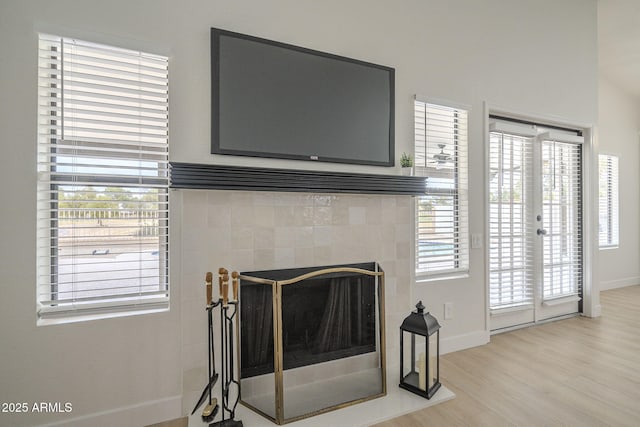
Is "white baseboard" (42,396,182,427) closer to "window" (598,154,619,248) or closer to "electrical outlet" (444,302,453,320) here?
"electrical outlet" (444,302,453,320)

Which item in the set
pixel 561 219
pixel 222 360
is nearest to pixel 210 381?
pixel 222 360

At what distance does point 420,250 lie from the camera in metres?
2.71

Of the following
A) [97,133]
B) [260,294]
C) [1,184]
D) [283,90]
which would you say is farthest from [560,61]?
[1,184]

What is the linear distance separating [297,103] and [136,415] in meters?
2.16

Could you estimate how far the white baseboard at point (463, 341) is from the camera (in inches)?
109

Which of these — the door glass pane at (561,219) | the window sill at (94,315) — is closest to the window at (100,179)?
Answer: the window sill at (94,315)

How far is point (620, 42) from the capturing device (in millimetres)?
4172

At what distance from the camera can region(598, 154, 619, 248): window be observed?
4949 millimetres

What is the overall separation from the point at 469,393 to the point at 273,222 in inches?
69.2

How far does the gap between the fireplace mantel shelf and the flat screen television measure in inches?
7.2

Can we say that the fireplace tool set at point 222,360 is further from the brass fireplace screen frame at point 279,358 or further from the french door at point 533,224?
the french door at point 533,224

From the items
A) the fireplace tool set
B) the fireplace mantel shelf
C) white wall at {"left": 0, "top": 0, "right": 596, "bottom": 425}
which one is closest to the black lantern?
white wall at {"left": 0, "top": 0, "right": 596, "bottom": 425}

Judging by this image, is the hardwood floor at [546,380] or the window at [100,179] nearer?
the window at [100,179]

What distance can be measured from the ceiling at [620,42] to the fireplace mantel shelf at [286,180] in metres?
3.61
